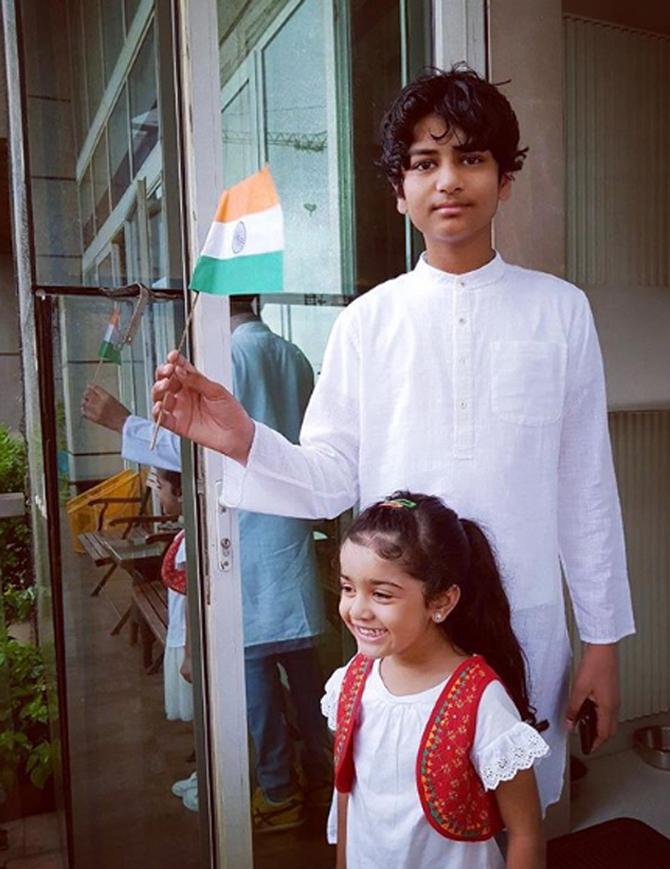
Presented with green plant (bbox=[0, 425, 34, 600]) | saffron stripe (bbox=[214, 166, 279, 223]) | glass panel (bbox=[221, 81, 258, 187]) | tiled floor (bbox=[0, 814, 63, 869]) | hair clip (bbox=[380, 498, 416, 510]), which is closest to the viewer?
saffron stripe (bbox=[214, 166, 279, 223])

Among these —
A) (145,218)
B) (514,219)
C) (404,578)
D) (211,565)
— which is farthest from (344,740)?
(514,219)

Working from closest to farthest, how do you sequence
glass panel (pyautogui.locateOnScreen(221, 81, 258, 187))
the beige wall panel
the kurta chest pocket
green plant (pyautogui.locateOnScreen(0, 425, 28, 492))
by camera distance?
the kurta chest pocket, glass panel (pyautogui.locateOnScreen(221, 81, 258, 187)), the beige wall panel, green plant (pyautogui.locateOnScreen(0, 425, 28, 492))

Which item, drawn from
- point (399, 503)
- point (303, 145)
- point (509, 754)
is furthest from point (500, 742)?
point (303, 145)

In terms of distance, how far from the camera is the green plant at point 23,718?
2453 mm

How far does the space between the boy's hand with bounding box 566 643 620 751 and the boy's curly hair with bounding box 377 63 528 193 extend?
96 centimetres

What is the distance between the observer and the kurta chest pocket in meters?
1.51

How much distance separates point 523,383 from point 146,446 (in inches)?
37.5

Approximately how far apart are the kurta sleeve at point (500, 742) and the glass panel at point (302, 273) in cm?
80

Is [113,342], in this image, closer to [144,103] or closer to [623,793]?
[144,103]

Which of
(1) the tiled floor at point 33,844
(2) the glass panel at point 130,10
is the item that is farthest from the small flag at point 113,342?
(1) the tiled floor at point 33,844

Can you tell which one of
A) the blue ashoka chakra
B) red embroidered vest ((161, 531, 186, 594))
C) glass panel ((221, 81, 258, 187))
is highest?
glass panel ((221, 81, 258, 187))

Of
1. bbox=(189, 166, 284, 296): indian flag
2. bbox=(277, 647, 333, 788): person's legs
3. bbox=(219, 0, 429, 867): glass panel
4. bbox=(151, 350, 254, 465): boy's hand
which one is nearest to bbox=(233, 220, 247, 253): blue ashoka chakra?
bbox=(189, 166, 284, 296): indian flag

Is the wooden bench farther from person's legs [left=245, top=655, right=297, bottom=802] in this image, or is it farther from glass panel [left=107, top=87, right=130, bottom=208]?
glass panel [left=107, top=87, right=130, bottom=208]

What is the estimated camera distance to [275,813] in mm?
2107
